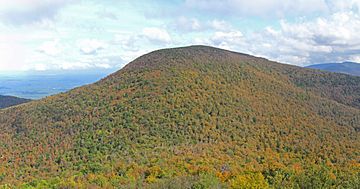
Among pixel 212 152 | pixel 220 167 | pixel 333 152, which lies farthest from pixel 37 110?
pixel 333 152

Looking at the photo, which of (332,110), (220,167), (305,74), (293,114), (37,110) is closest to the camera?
(220,167)

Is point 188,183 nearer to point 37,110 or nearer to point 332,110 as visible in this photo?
point 37,110

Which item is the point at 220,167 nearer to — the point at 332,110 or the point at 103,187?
the point at 103,187

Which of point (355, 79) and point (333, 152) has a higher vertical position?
point (355, 79)

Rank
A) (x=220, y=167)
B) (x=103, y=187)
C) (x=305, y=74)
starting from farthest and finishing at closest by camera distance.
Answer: (x=305, y=74), (x=220, y=167), (x=103, y=187)

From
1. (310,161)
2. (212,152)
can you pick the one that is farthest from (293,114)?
(212,152)

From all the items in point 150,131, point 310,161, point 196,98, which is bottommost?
point 310,161

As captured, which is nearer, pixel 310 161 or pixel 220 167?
pixel 220 167
